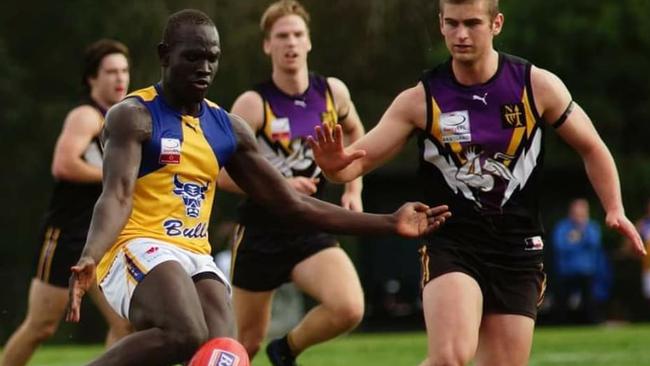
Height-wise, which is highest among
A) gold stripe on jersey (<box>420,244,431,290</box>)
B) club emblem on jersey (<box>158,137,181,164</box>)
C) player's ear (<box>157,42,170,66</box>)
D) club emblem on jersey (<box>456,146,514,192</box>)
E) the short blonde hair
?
the short blonde hair

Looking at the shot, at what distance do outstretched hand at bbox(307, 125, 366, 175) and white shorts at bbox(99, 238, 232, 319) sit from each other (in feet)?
2.63

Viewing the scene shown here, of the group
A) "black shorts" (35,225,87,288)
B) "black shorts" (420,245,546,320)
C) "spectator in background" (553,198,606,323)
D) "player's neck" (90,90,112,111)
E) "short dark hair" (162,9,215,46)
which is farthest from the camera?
"spectator in background" (553,198,606,323)

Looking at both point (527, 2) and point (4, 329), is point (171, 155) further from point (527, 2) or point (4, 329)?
point (527, 2)

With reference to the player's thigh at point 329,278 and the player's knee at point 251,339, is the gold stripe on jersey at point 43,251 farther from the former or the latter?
the player's thigh at point 329,278

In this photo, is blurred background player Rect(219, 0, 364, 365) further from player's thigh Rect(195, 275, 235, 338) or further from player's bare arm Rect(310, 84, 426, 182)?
player's thigh Rect(195, 275, 235, 338)

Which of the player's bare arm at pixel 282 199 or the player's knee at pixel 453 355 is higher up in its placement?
the player's bare arm at pixel 282 199

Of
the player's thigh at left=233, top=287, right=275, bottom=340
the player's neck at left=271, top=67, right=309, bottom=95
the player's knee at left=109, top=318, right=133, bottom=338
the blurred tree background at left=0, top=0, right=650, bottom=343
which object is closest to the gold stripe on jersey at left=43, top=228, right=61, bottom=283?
the player's knee at left=109, top=318, right=133, bottom=338

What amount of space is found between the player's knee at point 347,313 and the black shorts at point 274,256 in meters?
0.39

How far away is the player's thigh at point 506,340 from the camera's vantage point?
7.55m

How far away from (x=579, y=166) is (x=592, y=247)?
6808 mm

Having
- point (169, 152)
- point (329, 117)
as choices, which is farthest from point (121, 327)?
point (169, 152)

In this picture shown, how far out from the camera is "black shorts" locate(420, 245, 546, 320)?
24.8ft

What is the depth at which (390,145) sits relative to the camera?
25.4 ft

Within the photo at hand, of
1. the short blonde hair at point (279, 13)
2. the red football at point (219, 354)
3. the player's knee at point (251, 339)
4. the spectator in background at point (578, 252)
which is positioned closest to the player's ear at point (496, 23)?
the red football at point (219, 354)
